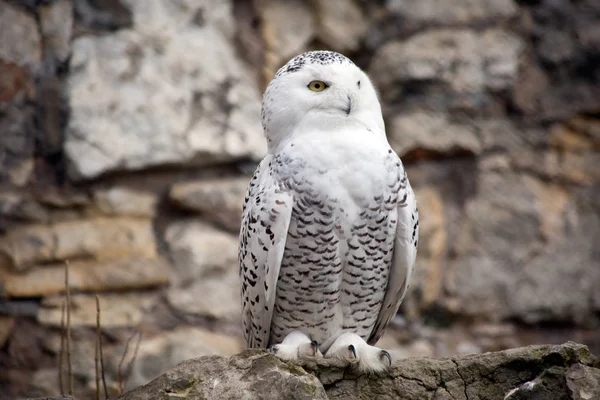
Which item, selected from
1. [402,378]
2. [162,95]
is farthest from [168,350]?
[402,378]

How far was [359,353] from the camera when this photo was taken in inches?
81.3

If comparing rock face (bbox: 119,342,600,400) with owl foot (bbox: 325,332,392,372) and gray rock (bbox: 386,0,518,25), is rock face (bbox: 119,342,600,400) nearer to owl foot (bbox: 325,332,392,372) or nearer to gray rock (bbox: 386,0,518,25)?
owl foot (bbox: 325,332,392,372)

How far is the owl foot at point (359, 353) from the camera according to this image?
1.98 metres

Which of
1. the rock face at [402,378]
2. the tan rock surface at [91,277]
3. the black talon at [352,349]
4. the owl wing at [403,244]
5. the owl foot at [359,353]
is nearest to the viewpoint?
the rock face at [402,378]

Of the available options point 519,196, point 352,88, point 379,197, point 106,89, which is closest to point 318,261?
point 379,197

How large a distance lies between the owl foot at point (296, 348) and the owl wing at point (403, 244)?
0.29 metres

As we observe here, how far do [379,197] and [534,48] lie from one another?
1.88 meters

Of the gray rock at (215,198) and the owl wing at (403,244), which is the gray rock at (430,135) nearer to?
the gray rock at (215,198)

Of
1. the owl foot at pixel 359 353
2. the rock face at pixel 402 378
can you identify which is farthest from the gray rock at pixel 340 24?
the rock face at pixel 402 378

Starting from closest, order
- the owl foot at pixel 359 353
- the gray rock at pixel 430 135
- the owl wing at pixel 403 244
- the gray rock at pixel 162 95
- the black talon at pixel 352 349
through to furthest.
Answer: the owl foot at pixel 359 353
the black talon at pixel 352 349
the owl wing at pixel 403 244
the gray rock at pixel 162 95
the gray rock at pixel 430 135

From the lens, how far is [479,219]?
3578 mm

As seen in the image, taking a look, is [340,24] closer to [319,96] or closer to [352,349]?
[319,96]

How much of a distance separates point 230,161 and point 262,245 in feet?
4.00

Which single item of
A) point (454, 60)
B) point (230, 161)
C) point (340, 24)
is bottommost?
point (230, 161)
